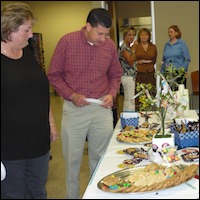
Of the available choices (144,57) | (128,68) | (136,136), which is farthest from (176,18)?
(136,136)

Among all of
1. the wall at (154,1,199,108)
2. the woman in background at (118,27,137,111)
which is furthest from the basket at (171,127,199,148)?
the wall at (154,1,199,108)

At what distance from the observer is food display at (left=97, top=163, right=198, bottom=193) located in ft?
3.71

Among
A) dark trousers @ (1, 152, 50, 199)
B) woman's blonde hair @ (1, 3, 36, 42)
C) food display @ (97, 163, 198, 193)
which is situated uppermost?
woman's blonde hair @ (1, 3, 36, 42)

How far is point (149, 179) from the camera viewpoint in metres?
1.17

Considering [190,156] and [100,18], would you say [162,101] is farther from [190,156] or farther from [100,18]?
[100,18]

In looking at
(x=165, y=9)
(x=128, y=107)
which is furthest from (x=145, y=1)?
(x=128, y=107)

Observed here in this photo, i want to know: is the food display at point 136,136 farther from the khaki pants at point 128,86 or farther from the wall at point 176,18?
the wall at point 176,18

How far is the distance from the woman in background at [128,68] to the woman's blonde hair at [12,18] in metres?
2.01

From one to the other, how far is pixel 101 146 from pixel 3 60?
0.93 meters

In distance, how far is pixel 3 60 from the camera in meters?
1.30

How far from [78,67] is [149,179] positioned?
944 mm

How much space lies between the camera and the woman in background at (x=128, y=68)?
329 centimetres

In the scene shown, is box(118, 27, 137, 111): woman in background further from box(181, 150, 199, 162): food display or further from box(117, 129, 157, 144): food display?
box(181, 150, 199, 162): food display

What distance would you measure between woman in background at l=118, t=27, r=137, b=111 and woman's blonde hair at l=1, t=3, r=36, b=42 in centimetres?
201
